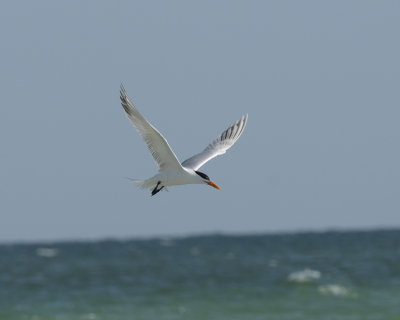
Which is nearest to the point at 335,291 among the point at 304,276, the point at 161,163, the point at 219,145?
the point at 304,276

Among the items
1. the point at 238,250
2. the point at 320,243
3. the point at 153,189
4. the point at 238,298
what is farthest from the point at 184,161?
the point at 320,243

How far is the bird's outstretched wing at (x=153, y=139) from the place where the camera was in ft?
41.6

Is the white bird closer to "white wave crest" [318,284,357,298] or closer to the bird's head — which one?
the bird's head

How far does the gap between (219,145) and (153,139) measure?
3219 mm

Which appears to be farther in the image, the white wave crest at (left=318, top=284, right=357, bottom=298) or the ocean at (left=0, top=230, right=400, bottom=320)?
the white wave crest at (left=318, top=284, right=357, bottom=298)

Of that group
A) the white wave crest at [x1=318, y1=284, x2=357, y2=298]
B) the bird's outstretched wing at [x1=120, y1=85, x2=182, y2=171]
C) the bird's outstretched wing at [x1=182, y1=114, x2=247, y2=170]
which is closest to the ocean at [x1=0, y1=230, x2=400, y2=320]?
the white wave crest at [x1=318, y1=284, x2=357, y2=298]

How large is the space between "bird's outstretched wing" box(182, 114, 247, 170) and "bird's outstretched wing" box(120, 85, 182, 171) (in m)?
1.51

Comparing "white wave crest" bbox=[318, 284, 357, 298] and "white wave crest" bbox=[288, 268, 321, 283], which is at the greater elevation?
"white wave crest" bbox=[288, 268, 321, 283]

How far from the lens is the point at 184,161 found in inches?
604

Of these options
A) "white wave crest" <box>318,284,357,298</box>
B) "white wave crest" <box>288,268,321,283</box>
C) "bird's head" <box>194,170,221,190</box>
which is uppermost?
"white wave crest" <box>288,268,321,283</box>

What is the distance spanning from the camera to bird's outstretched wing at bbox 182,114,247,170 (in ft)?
49.9

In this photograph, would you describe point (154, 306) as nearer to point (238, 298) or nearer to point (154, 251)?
point (238, 298)

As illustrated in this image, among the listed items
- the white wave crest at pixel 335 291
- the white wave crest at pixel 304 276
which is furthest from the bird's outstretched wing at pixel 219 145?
the white wave crest at pixel 304 276

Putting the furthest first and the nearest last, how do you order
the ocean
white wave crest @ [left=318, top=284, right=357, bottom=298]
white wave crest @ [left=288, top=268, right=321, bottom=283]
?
1. white wave crest @ [left=288, top=268, right=321, bottom=283]
2. white wave crest @ [left=318, top=284, right=357, bottom=298]
3. the ocean
